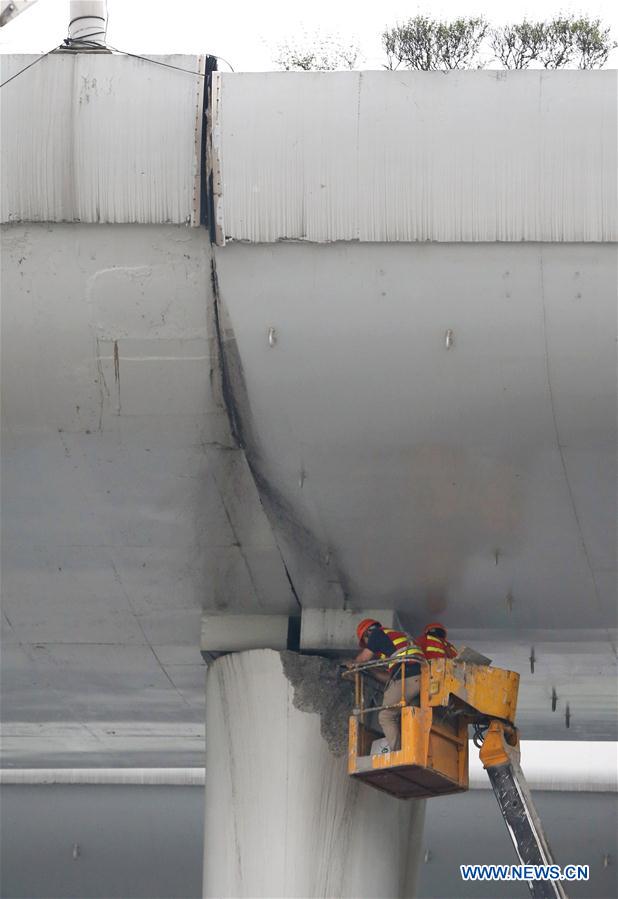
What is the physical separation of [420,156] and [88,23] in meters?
3.08

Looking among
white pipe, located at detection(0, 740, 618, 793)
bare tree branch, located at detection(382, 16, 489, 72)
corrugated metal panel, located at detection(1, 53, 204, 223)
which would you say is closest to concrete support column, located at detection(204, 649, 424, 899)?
corrugated metal panel, located at detection(1, 53, 204, 223)

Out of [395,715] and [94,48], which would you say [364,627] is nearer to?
[395,715]

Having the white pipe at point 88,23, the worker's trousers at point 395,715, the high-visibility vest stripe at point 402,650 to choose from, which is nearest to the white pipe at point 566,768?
the high-visibility vest stripe at point 402,650

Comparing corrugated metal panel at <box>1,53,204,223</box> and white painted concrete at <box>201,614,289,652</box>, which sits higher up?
corrugated metal panel at <box>1,53,204,223</box>

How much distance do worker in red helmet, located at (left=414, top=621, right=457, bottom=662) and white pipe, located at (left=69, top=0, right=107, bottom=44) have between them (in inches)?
241

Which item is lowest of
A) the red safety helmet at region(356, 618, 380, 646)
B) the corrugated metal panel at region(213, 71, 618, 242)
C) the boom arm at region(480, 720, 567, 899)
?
the boom arm at region(480, 720, 567, 899)

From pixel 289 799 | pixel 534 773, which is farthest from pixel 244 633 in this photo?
pixel 534 773

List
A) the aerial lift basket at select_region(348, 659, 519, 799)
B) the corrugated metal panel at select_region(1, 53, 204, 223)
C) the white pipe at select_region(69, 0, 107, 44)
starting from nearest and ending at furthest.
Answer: the corrugated metal panel at select_region(1, 53, 204, 223) < the white pipe at select_region(69, 0, 107, 44) < the aerial lift basket at select_region(348, 659, 519, 799)

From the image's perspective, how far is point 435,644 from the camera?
13.0 meters

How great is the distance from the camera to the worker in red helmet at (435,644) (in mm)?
12945

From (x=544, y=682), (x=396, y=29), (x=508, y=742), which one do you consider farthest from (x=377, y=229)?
(x=544, y=682)

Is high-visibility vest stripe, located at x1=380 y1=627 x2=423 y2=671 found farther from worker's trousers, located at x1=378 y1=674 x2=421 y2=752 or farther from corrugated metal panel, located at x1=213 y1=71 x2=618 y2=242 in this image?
corrugated metal panel, located at x1=213 y1=71 x2=618 y2=242

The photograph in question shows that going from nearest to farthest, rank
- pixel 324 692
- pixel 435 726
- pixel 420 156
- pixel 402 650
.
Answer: pixel 420 156
pixel 435 726
pixel 402 650
pixel 324 692

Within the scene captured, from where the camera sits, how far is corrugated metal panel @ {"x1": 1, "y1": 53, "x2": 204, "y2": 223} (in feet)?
35.5
